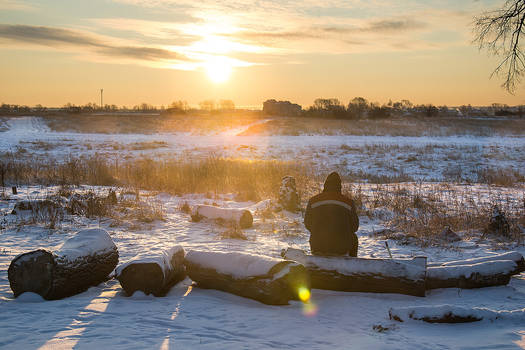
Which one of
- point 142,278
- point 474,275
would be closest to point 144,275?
point 142,278

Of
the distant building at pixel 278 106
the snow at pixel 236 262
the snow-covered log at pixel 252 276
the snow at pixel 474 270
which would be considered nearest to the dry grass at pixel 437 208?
the snow at pixel 474 270

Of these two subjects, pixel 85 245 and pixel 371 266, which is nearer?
pixel 371 266

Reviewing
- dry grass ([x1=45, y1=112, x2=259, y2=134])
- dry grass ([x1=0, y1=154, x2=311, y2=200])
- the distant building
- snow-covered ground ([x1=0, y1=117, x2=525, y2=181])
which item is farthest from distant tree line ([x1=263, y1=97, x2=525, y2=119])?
dry grass ([x1=0, y1=154, x2=311, y2=200])

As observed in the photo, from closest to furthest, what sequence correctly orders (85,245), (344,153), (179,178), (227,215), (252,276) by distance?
(252,276) < (85,245) < (227,215) < (179,178) < (344,153)

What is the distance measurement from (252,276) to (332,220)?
58.7 inches

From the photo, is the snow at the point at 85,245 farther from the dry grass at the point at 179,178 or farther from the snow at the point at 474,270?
the dry grass at the point at 179,178

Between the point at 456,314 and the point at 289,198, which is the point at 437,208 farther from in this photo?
the point at 456,314

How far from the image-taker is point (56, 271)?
17.5ft

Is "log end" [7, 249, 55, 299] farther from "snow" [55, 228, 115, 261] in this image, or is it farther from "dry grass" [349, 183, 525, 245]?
"dry grass" [349, 183, 525, 245]

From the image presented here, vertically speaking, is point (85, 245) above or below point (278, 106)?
below

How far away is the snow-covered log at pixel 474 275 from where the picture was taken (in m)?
6.03

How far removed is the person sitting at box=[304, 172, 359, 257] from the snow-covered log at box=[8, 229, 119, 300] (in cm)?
331

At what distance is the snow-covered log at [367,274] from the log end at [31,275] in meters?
3.40

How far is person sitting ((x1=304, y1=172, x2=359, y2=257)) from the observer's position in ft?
20.0
